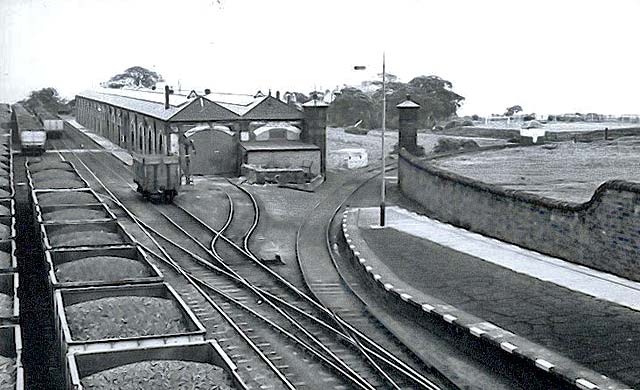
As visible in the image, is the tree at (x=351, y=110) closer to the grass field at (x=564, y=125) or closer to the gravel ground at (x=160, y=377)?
the grass field at (x=564, y=125)

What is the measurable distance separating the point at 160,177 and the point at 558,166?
1890 cm

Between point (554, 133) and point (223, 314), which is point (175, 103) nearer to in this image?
point (554, 133)

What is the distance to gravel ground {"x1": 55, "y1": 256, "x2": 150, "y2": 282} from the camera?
15.8 meters

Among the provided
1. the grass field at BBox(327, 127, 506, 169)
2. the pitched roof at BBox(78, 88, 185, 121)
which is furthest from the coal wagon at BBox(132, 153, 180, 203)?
the grass field at BBox(327, 127, 506, 169)

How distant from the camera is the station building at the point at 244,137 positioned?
44.2 metres

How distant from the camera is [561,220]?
22.0 metres

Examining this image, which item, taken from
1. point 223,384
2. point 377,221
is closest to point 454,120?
point 377,221

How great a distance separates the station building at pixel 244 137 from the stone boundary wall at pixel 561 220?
575 inches

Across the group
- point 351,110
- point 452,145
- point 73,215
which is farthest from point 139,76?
point 73,215

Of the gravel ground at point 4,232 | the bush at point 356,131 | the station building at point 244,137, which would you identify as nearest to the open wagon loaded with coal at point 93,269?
the gravel ground at point 4,232

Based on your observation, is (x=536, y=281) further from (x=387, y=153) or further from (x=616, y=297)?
(x=387, y=153)

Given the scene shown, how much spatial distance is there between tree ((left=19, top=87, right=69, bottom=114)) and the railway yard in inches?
3892

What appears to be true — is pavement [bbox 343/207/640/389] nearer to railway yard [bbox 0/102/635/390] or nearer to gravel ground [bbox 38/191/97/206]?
railway yard [bbox 0/102/635/390]

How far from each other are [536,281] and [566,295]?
60.3 inches
